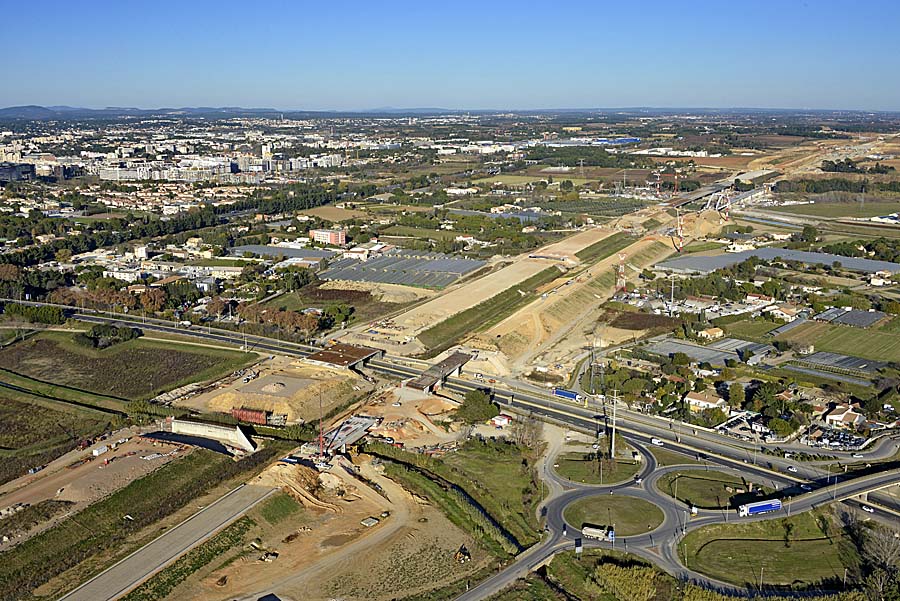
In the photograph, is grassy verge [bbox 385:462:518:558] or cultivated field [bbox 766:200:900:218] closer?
grassy verge [bbox 385:462:518:558]

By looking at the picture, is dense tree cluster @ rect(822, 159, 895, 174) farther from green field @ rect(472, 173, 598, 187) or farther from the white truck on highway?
the white truck on highway

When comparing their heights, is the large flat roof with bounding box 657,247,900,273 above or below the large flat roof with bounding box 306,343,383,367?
above

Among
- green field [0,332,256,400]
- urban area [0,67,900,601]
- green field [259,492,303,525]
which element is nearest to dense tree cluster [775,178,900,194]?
urban area [0,67,900,601]

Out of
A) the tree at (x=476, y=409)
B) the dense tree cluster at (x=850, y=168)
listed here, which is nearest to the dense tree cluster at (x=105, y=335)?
the tree at (x=476, y=409)

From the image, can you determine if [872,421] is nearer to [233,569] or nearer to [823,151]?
[233,569]

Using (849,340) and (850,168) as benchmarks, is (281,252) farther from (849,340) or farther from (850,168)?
(850,168)

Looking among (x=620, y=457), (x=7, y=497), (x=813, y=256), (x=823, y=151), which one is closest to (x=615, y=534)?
(x=620, y=457)
